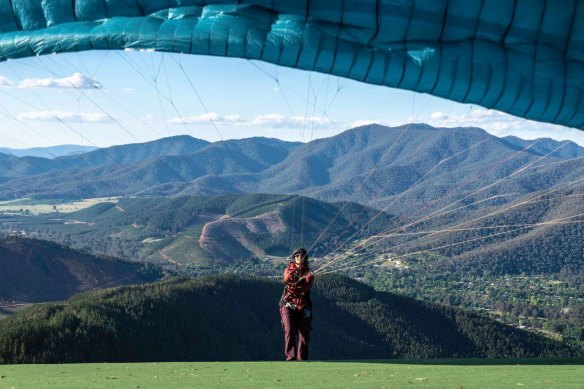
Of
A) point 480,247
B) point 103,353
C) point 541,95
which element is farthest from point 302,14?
point 480,247

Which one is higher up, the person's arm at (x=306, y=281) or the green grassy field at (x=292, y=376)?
the person's arm at (x=306, y=281)

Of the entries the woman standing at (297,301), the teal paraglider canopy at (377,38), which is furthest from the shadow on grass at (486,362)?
the teal paraglider canopy at (377,38)

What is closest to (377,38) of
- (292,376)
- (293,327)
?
(293,327)

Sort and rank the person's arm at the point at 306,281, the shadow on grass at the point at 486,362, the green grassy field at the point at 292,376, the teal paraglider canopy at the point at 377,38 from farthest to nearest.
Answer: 1. the shadow on grass at the point at 486,362
2. the person's arm at the point at 306,281
3. the teal paraglider canopy at the point at 377,38
4. the green grassy field at the point at 292,376

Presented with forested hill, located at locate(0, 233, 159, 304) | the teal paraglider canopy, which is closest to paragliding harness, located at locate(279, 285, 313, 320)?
the teal paraglider canopy

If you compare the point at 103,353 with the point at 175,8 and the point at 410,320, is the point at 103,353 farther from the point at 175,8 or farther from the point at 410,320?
the point at 175,8

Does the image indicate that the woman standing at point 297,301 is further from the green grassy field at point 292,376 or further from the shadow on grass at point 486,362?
the shadow on grass at point 486,362

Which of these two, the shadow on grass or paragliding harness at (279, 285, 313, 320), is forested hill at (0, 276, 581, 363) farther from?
the shadow on grass
